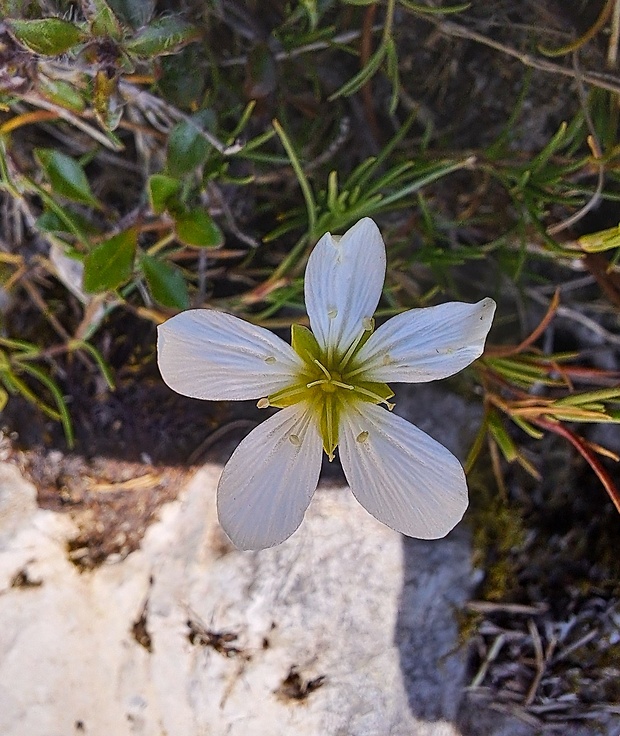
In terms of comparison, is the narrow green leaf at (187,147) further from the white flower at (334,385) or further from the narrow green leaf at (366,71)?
the white flower at (334,385)

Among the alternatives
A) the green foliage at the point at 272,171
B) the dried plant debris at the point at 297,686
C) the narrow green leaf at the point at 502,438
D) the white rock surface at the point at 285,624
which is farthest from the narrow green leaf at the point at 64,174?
the dried plant debris at the point at 297,686

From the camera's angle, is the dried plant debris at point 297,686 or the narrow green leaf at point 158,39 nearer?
the narrow green leaf at point 158,39

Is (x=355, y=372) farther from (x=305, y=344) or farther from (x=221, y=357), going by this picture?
(x=221, y=357)

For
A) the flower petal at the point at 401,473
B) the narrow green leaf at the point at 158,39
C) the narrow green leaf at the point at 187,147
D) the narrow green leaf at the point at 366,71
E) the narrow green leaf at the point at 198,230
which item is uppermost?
the narrow green leaf at the point at 158,39

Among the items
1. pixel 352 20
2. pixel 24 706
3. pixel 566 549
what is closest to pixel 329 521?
pixel 566 549

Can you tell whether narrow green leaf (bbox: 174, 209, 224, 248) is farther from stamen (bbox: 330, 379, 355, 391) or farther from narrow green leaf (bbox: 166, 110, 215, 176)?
stamen (bbox: 330, 379, 355, 391)

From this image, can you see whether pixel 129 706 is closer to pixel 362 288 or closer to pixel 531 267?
pixel 362 288

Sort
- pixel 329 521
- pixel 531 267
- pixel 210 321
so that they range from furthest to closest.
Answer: pixel 531 267, pixel 329 521, pixel 210 321
